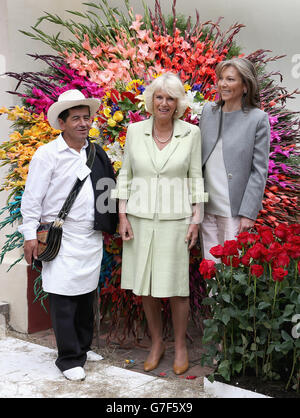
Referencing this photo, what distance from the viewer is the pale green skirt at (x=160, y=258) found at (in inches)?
136

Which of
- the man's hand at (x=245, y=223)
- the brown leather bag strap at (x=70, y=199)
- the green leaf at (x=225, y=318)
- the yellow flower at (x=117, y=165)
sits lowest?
the green leaf at (x=225, y=318)

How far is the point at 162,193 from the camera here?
343 centimetres

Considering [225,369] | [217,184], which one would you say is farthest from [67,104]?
[225,369]

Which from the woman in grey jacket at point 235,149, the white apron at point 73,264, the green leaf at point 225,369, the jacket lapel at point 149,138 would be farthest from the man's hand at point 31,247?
the green leaf at point 225,369

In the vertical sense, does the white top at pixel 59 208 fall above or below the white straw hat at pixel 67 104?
below

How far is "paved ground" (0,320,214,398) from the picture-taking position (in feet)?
10.7

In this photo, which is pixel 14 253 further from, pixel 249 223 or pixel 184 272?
pixel 249 223

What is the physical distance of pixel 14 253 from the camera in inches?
182

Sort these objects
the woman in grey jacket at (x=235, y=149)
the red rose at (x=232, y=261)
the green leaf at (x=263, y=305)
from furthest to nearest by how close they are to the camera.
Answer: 1. the woman in grey jacket at (x=235, y=149)
2. the red rose at (x=232, y=261)
3. the green leaf at (x=263, y=305)

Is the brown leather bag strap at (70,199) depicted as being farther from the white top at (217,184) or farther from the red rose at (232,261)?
the red rose at (232,261)

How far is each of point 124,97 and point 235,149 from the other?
88cm

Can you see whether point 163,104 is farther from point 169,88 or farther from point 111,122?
point 111,122

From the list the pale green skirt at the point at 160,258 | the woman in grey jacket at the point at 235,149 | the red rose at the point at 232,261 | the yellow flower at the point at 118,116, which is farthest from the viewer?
the yellow flower at the point at 118,116

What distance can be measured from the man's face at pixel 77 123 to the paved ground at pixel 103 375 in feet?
4.83
